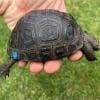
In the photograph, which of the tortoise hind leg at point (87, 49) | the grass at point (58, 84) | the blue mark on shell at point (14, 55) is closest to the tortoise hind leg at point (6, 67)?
the blue mark on shell at point (14, 55)

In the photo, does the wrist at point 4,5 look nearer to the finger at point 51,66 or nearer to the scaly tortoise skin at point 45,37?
the scaly tortoise skin at point 45,37

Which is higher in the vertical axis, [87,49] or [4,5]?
[4,5]

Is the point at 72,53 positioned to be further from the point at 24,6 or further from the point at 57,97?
the point at 24,6

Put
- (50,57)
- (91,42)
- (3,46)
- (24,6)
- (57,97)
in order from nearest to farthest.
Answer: (50,57), (91,42), (57,97), (24,6), (3,46)

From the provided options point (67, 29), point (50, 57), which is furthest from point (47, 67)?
point (67, 29)

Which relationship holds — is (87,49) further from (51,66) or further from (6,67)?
(6,67)

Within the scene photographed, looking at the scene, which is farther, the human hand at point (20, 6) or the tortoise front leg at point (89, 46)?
the human hand at point (20, 6)

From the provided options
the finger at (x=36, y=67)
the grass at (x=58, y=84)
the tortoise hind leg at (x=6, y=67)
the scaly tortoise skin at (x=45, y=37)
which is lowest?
the grass at (x=58, y=84)

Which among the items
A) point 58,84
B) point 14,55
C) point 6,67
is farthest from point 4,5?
point 58,84
